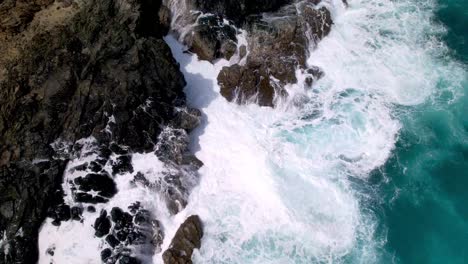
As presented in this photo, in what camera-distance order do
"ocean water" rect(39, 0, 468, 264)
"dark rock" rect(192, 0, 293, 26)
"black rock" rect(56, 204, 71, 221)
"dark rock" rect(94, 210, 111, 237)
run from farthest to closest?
"dark rock" rect(192, 0, 293, 26) → "ocean water" rect(39, 0, 468, 264) → "black rock" rect(56, 204, 71, 221) → "dark rock" rect(94, 210, 111, 237)

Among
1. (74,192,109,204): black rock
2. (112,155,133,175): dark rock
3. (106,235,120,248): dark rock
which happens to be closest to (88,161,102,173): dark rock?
(112,155,133,175): dark rock

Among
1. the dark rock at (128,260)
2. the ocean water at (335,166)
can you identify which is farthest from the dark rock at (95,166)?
the dark rock at (128,260)

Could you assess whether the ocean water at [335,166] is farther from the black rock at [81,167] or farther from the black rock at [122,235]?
the black rock at [122,235]

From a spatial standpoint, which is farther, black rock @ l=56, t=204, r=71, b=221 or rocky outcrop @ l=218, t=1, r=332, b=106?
rocky outcrop @ l=218, t=1, r=332, b=106

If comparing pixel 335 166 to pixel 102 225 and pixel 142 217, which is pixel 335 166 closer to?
pixel 142 217

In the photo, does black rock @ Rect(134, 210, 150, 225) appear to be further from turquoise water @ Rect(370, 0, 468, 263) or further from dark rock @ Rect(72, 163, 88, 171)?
turquoise water @ Rect(370, 0, 468, 263)

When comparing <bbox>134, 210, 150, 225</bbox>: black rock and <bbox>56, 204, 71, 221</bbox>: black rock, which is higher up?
<bbox>56, 204, 71, 221</bbox>: black rock

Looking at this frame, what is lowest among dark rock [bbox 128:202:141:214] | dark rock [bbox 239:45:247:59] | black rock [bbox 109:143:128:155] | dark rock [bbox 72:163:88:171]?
dark rock [bbox 128:202:141:214]

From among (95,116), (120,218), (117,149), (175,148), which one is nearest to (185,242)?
(120,218)
